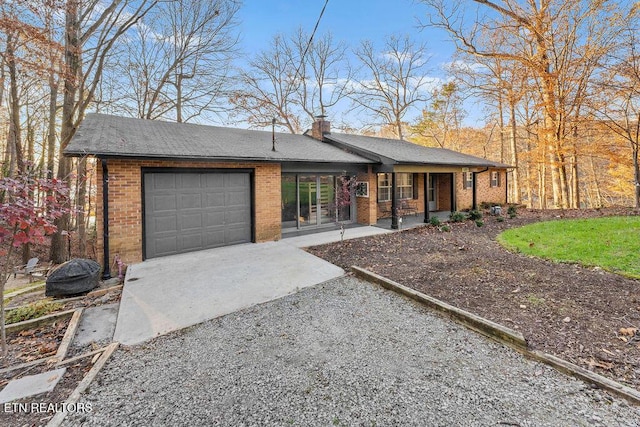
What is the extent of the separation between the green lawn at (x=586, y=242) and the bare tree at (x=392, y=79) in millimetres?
16543

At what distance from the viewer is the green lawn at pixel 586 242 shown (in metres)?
5.90

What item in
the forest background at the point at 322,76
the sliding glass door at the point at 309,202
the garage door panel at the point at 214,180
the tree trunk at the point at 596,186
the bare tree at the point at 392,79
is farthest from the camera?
the bare tree at the point at 392,79

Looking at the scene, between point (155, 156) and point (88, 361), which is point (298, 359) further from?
point (155, 156)

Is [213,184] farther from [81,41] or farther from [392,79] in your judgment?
[392,79]

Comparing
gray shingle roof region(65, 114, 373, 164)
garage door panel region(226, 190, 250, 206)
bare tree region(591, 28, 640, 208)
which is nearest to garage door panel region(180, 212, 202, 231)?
garage door panel region(226, 190, 250, 206)

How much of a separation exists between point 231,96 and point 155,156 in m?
13.4

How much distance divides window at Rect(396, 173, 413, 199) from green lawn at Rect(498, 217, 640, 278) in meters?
5.21

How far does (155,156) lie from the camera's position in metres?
6.52

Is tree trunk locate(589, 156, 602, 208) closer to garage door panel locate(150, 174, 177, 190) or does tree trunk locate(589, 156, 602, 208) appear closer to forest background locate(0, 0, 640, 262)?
forest background locate(0, 0, 640, 262)

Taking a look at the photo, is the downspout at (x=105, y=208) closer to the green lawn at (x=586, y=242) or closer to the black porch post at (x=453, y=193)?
the green lawn at (x=586, y=242)

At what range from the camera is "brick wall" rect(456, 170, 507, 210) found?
51.0ft

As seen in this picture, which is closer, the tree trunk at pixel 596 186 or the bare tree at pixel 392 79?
the tree trunk at pixel 596 186

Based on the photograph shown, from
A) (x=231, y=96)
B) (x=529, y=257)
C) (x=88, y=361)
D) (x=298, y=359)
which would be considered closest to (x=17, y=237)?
(x=88, y=361)

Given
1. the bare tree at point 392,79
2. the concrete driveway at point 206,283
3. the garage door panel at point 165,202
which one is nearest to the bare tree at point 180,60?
the garage door panel at point 165,202
